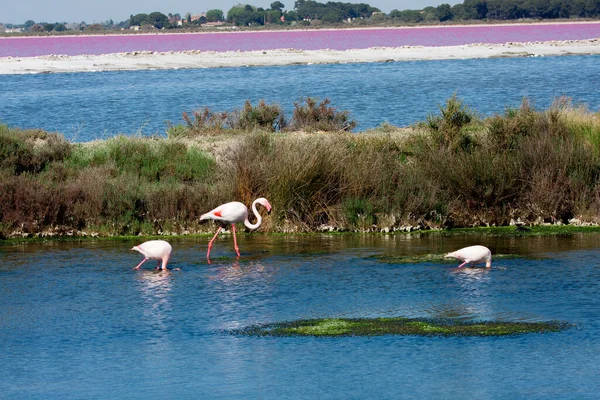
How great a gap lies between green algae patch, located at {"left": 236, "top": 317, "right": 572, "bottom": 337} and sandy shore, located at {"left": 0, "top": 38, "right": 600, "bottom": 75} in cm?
5593

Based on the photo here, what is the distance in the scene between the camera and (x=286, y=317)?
35.8 feet

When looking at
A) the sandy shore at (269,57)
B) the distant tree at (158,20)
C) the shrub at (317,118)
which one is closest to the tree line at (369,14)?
the distant tree at (158,20)

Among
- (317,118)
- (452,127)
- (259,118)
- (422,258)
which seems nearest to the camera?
(422,258)

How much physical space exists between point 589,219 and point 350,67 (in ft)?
161

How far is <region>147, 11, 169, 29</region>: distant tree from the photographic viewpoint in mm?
166750

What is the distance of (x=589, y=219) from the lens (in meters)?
15.9

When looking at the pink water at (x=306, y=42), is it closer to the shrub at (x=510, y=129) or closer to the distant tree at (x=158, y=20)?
A: the distant tree at (x=158, y=20)

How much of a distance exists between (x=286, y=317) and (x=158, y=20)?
163492 mm

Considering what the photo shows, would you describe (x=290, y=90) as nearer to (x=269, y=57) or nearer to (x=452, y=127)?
(x=269, y=57)

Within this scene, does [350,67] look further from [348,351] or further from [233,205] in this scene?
[348,351]

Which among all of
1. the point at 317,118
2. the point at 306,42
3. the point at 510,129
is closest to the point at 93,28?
the point at 306,42

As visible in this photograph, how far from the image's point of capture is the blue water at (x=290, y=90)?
35250mm

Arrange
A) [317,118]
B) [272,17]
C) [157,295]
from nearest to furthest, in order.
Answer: [157,295] < [317,118] < [272,17]

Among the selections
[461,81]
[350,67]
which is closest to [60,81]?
[350,67]
